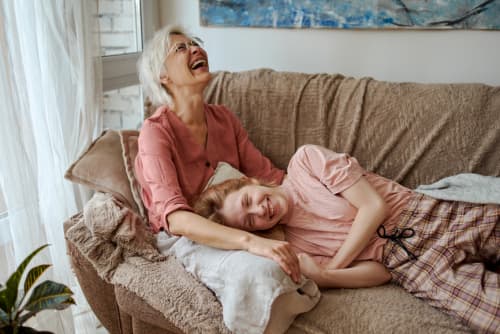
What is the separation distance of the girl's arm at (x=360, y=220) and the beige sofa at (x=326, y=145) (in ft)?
0.37

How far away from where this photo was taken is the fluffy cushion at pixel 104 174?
170 centimetres

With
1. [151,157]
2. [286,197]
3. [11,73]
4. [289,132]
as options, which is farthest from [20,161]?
[289,132]

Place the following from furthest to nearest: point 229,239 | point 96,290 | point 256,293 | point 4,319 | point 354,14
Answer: point 354,14 → point 96,290 → point 229,239 → point 256,293 → point 4,319

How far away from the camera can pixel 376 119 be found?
1.88 metres

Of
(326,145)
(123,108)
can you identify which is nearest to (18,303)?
(326,145)

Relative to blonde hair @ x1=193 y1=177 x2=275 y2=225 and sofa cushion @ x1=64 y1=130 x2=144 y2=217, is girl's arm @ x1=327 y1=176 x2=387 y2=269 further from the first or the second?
sofa cushion @ x1=64 y1=130 x2=144 y2=217

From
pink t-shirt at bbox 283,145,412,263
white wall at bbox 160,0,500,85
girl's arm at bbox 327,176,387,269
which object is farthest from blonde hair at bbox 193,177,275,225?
white wall at bbox 160,0,500,85

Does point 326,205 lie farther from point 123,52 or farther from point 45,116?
point 123,52

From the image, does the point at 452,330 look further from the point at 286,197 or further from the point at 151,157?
the point at 151,157

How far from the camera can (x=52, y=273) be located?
1790 mm

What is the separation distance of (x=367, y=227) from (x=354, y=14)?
1156 millimetres

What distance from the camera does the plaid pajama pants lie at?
131 centimetres

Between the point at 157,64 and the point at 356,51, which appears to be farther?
the point at 356,51

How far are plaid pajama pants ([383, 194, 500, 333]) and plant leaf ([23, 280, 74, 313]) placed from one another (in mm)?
1003
